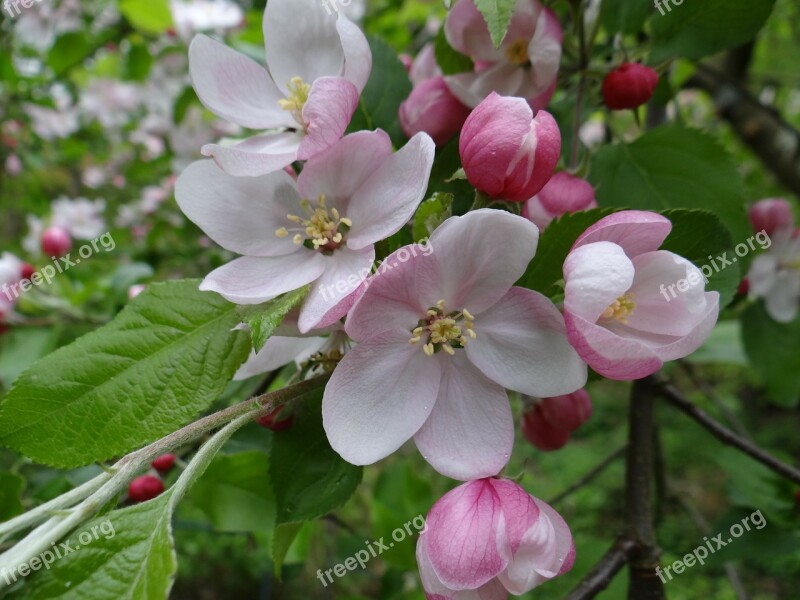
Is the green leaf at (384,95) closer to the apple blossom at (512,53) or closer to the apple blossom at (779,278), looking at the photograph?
the apple blossom at (512,53)

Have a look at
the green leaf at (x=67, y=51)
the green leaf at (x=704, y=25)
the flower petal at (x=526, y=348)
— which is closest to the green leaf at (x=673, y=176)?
the green leaf at (x=704, y=25)

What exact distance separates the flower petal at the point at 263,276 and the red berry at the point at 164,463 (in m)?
0.47

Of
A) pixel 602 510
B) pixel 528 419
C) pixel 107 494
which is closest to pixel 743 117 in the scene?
pixel 528 419

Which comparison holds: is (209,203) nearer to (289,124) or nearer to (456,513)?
(289,124)

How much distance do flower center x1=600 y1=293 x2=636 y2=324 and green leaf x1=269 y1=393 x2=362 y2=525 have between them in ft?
1.05

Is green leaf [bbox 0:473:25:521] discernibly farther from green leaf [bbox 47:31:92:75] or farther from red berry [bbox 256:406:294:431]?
green leaf [bbox 47:31:92:75]

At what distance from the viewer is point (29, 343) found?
1.57 metres

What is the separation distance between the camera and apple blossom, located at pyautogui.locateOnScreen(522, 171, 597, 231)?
0.75m

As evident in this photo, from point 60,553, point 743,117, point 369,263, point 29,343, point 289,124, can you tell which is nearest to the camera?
point 60,553

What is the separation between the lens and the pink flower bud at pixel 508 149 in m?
0.61

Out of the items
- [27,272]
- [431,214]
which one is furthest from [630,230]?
[27,272]

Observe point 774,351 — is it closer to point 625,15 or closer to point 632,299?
point 625,15

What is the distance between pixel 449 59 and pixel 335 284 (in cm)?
46

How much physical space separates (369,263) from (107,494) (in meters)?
0.31
